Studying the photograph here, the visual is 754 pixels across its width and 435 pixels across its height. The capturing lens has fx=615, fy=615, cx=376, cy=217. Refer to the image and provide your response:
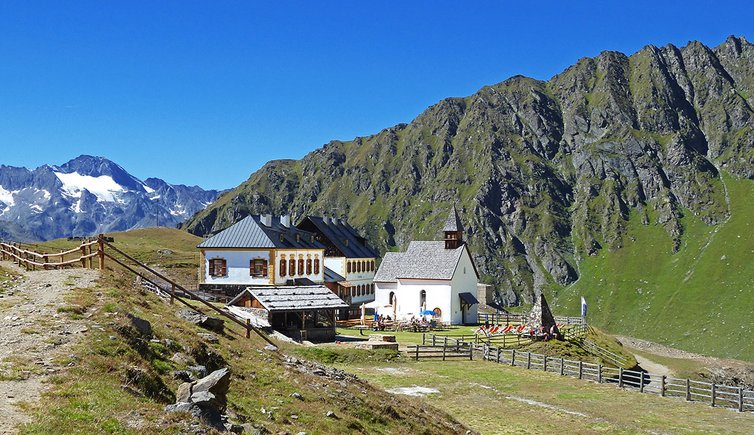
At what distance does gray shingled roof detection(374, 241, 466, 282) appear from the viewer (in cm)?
7581

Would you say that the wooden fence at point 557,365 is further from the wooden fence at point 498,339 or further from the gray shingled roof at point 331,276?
the gray shingled roof at point 331,276

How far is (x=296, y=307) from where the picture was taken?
50781 millimetres

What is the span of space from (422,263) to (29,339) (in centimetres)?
6313

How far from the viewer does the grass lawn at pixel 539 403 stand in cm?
2794

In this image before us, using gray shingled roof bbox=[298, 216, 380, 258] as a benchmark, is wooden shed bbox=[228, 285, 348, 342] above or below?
below

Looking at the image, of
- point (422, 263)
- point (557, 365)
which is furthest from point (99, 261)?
point (422, 263)

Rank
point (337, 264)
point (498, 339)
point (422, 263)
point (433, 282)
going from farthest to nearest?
1. point (337, 264)
2. point (422, 263)
3. point (433, 282)
4. point (498, 339)

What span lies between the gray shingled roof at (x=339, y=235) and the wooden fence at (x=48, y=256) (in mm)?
48068

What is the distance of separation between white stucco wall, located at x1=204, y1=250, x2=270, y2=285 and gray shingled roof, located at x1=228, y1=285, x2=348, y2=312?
47.5 ft

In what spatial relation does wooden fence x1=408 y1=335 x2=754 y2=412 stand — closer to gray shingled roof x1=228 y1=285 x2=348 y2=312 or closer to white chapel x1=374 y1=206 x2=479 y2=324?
gray shingled roof x1=228 y1=285 x2=348 y2=312

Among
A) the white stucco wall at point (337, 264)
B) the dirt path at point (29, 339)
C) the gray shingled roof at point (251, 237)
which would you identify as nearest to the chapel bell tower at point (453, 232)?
the white stucco wall at point (337, 264)

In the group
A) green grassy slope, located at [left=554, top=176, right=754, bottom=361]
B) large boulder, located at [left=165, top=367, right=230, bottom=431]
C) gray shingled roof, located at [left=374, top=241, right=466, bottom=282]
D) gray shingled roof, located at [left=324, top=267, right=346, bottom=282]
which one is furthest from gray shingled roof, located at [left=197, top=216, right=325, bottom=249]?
green grassy slope, located at [left=554, top=176, right=754, bottom=361]

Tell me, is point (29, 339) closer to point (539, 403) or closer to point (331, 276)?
point (539, 403)

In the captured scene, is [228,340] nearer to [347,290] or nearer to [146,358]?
[146,358]
